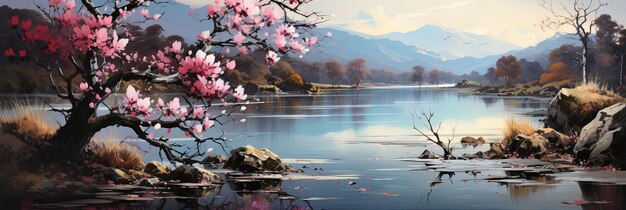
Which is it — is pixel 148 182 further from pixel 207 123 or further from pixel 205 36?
pixel 205 36

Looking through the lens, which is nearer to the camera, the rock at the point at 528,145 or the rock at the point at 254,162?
the rock at the point at 254,162

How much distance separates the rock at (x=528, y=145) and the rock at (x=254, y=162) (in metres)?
7.90

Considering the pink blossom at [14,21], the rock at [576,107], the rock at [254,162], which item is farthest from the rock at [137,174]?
the rock at [576,107]

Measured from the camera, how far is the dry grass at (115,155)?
63.7 feet

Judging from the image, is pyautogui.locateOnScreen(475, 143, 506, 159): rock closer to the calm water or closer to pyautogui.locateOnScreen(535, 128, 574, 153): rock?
pyautogui.locateOnScreen(535, 128, 574, 153): rock

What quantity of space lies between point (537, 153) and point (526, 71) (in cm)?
15638

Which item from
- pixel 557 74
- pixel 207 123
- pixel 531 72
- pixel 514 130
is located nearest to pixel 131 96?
pixel 207 123

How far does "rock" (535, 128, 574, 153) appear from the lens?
86.6ft

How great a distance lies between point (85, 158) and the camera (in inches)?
742

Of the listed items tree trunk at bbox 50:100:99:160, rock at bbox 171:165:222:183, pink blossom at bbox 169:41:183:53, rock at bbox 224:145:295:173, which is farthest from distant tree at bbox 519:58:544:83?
pink blossom at bbox 169:41:183:53

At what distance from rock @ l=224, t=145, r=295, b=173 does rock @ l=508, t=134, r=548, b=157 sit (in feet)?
25.9

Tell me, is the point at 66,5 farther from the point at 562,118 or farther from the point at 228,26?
the point at 562,118

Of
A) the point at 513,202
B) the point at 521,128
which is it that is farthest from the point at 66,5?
the point at 521,128

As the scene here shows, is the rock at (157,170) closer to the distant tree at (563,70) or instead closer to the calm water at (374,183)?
the calm water at (374,183)
